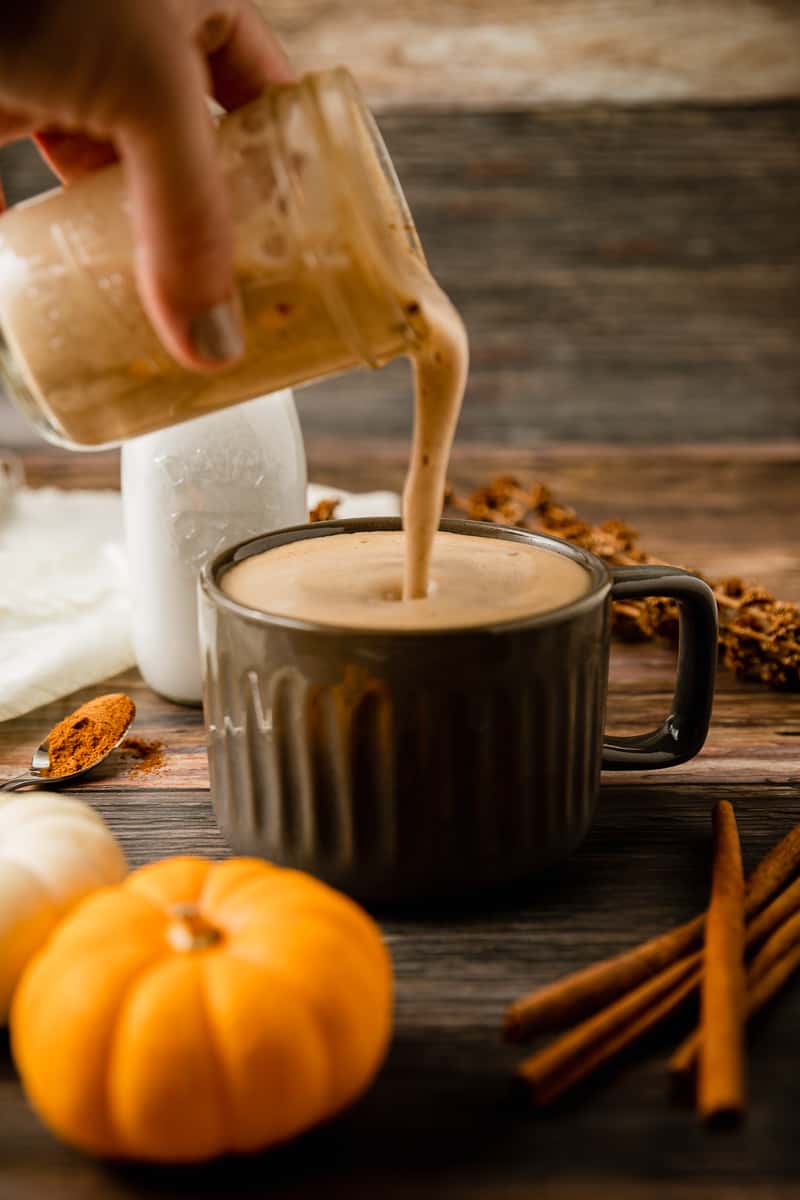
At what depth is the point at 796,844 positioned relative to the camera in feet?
2.81

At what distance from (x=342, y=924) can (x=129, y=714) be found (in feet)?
1.66

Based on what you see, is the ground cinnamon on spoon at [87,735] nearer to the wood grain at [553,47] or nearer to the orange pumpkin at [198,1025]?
the orange pumpkin at [198,1025]

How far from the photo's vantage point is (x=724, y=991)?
26.6 inches

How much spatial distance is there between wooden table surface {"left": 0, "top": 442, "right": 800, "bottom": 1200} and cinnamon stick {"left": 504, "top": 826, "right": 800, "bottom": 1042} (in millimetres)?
19

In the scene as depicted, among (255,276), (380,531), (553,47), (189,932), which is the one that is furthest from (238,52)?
(553,47)

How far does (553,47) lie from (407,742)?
6.28 feet

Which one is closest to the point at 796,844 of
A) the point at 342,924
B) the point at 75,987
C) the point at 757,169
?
the point at 342,924

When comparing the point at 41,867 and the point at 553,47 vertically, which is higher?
the point at 553,47

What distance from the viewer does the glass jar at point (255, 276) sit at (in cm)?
74

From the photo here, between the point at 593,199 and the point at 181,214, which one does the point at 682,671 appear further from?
the point at 593,199

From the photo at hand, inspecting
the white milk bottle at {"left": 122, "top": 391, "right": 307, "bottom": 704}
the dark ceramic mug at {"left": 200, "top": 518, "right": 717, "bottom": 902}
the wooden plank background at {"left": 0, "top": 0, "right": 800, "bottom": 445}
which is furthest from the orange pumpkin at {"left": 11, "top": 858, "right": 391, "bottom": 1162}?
the wooden plank background at {"left": 0, "top": 0, "right": 800, "bottom": 445}

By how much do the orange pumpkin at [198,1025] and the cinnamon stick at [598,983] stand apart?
0.30ft

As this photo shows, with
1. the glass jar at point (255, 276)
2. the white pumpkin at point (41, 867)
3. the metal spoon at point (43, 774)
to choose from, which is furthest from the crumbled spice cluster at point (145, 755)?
the glass jar at point (255, 276)

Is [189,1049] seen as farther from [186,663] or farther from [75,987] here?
[186,663]
